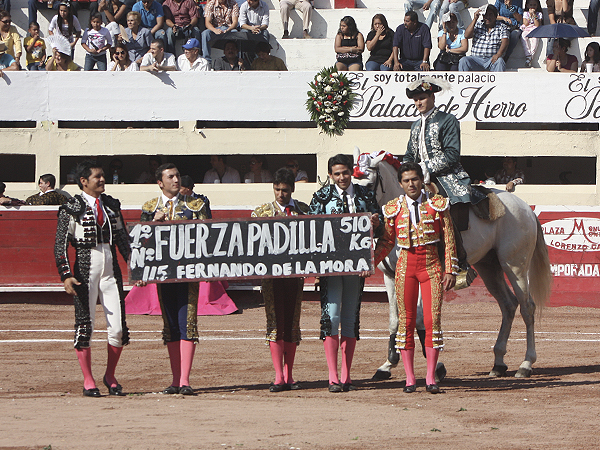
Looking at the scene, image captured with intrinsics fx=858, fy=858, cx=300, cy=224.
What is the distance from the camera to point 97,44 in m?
15.1

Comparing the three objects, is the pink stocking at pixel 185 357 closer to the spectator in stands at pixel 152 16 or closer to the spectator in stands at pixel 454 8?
the spectator in stands at pixel 152 16

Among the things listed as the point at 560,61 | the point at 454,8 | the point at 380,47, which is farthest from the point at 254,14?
the point at 560,61

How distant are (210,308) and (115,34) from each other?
20.2ft

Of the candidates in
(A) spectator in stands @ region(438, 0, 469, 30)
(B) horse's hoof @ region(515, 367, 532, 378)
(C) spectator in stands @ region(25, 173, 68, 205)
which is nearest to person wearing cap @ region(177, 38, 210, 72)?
(C) spectator in stands @ region(25, 173, 68, 205)

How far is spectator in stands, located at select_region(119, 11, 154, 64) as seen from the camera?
49.2 ft

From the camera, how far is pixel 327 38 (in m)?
16.5

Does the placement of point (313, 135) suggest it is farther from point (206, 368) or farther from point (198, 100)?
point (206, 368)

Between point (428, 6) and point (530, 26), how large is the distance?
193 cm

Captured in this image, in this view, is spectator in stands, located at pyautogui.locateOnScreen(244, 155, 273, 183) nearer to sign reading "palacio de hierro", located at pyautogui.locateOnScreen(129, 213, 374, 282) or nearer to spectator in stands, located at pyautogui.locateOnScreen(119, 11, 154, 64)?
spectator in stands, located at pyautogui.locateOnScreen(119, 11, 154, 64)

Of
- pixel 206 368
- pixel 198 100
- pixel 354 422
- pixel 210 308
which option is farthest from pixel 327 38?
pixel 354 422

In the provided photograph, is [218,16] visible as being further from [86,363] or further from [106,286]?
[86,363]

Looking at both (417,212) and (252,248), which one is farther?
(252,248)

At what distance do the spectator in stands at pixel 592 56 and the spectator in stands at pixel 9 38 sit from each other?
9913 millimetres

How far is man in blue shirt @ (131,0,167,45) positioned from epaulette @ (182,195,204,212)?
30.7ft
